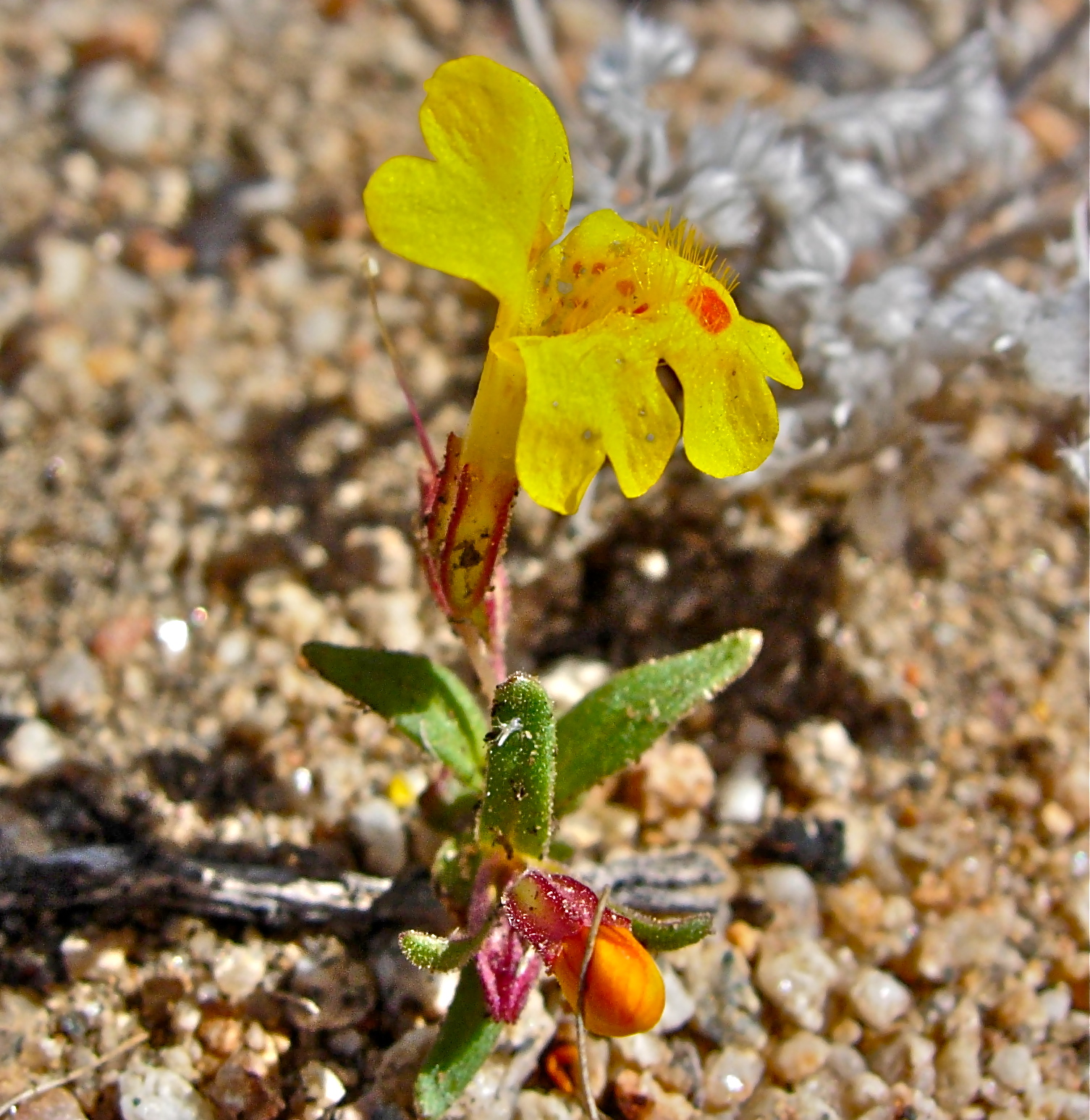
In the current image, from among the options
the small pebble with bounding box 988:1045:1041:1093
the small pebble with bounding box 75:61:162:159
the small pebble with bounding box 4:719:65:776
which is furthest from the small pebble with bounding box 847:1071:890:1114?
the small pebble with bounding box 75:61:162:159

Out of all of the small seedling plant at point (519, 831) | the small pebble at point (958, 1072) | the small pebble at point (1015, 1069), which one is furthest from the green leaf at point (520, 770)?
the small pebble at point (1015, 1069)

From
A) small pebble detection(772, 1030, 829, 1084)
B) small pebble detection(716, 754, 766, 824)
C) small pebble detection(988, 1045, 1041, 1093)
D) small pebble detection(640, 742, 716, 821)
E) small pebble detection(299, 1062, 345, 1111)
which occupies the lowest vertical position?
small pebble detection(988, 1045, 1041, 1093)

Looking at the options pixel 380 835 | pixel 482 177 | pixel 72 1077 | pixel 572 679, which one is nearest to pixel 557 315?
pixel 482 177

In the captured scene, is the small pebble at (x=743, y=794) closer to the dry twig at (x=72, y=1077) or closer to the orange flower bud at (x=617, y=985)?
the orange flower bud at (x=617, y=985)

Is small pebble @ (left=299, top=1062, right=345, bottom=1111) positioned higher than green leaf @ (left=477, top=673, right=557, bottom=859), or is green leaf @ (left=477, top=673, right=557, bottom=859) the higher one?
green leaf @ (left=477, top=673, right=557, bottom=859)

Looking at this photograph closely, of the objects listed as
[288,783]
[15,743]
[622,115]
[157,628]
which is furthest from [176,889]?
[622,115]

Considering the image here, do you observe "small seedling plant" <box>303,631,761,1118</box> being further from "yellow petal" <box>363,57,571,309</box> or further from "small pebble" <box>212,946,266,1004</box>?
"yellow petal" <box>363,57,571,309</box>

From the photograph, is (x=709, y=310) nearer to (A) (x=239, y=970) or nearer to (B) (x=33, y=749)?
(A) (x=239, y=970)

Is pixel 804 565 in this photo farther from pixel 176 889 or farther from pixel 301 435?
pixel 176 889
